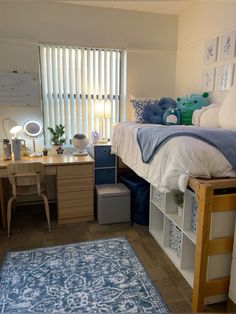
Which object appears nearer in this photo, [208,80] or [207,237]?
[207,237]

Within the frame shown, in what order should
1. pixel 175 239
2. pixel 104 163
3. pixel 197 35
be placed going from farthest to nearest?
pixel 104 163 < pixel 197 35 < pixel 175 239

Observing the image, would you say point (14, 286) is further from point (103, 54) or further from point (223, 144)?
point (103, 54)

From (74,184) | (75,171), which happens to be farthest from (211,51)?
(74,184)

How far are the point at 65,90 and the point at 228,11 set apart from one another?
201 cm

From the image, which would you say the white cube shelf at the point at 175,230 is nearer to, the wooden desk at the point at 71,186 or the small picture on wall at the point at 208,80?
the wooden desk at the point at 71,186

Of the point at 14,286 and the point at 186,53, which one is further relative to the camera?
the point at 186,53

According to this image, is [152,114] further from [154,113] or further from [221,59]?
[221,59]

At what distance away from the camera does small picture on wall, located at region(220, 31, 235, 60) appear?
2400 millimetres

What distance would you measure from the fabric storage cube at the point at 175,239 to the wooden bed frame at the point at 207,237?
0.45 m

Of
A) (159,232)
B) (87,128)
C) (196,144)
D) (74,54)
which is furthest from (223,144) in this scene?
(74,54)

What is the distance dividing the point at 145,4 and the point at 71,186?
236cm

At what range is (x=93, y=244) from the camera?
2324 mm

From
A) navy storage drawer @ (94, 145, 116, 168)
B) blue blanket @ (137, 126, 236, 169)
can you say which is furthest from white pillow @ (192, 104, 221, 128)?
navy storage drawer @ (94, 145, 116, 168)

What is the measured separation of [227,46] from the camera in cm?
246
